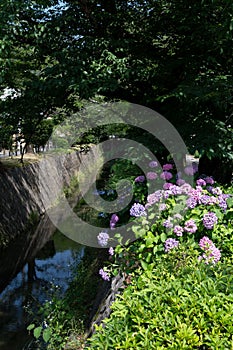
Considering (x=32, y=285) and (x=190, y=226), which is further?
(x=32, y=285)

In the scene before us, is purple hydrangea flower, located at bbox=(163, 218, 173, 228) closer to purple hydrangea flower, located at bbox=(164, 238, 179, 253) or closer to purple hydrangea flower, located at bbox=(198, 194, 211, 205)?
purple hydrangea flower, located at bbox=(164, 238, 179, 253)

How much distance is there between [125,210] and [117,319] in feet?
7.56

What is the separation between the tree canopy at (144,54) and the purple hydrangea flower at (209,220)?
1262 mm

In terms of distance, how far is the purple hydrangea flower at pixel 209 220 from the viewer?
10.8ft

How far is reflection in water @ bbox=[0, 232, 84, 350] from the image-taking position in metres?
6.36

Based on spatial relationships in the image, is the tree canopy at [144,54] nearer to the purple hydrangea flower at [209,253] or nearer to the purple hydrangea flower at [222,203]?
the purple hydrangea flower at [222,203]

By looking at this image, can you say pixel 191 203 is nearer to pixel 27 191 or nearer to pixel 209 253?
pixel 209 253

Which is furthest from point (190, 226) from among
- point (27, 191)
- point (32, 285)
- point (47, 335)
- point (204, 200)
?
point (27, 191)

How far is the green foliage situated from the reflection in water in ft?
11.5

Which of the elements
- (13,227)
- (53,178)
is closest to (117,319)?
(13,227)

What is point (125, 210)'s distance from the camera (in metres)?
4.55

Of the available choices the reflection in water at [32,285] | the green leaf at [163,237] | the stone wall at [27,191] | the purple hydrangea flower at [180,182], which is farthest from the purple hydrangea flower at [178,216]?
the stone wall at [27,191]

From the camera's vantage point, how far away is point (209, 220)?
10.8ft

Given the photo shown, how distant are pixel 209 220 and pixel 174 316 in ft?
4.35
